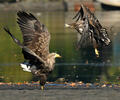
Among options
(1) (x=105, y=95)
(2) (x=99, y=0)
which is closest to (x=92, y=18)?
Answer: (1) (x=105, y=95)

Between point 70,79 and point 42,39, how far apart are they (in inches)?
135

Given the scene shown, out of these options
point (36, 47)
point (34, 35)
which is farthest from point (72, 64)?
point (36, 47)

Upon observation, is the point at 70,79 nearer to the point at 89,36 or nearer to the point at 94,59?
the point at 89,36

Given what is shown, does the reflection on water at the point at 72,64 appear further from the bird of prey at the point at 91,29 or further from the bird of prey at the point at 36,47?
the bird of prey at the point at 36,47

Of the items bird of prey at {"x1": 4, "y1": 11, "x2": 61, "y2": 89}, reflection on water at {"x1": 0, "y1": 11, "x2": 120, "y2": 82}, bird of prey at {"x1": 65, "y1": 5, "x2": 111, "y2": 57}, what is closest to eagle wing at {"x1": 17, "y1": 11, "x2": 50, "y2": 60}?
bird of prey at {"x1": 4, "y1": 11, "x2": 61, "y2": 89}

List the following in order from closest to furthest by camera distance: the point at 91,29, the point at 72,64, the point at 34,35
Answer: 1. the point at 34,35
2. the point at 91,29
3. the point at 72,64

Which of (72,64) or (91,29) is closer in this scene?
(91,29)

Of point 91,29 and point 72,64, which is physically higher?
point 91,29

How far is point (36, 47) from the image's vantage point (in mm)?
11102

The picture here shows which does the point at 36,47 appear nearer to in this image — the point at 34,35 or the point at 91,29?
the point at 34,35

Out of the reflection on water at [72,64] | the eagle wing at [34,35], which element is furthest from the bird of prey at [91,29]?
the eagle wing at [34,35]

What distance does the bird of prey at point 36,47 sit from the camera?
10.9m

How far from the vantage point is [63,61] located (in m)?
18.3

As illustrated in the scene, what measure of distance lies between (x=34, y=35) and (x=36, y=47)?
Answer: 32 centimetres
